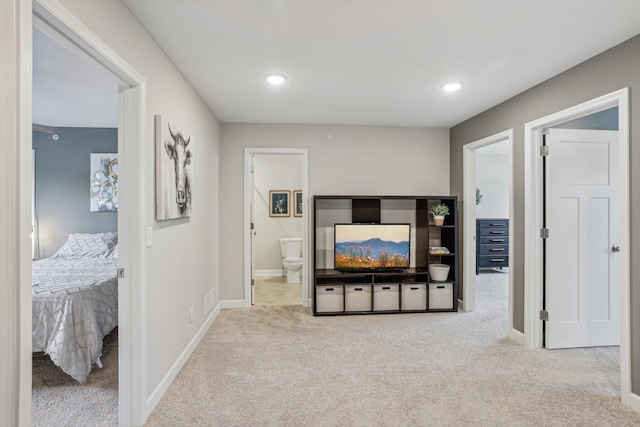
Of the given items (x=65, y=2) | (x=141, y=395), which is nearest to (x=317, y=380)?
(x=141, y=395)

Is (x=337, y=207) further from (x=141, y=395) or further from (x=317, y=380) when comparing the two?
(x=141, y=395)

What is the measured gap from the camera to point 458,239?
4.47m

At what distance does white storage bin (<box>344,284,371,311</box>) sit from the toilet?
1.80 meters

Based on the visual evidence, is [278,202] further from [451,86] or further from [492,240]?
[492,240]

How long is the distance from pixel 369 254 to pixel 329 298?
2.41ft

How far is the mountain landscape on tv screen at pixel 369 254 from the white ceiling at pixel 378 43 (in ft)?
5.64

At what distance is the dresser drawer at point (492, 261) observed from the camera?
6863 millimetres

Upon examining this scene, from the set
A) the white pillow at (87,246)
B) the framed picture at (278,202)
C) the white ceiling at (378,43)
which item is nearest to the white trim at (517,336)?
the white ceiling at (378,43)

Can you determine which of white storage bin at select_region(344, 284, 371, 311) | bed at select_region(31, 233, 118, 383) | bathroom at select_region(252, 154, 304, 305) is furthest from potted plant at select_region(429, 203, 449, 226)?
bed at select_region(31, 233, 118, 383)

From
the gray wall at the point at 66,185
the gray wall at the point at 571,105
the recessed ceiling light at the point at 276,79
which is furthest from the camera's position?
the gray wall at the point at 66,185

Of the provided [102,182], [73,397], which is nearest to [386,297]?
[73,397]

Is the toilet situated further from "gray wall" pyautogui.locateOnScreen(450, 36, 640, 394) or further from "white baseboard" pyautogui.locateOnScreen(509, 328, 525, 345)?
"white baseboard" pyautogui.locateOnScreen(509, 328, 525, 345)

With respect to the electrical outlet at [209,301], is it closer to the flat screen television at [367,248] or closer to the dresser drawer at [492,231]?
the flat screen television at [367,248]

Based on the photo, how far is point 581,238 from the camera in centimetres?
316
